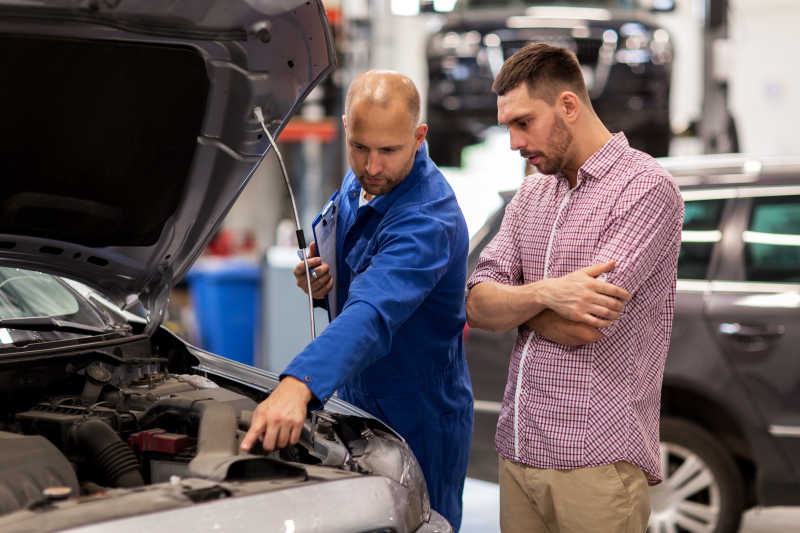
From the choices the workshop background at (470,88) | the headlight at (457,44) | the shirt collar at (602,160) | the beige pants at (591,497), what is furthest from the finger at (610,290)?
the headlight at (457,44)

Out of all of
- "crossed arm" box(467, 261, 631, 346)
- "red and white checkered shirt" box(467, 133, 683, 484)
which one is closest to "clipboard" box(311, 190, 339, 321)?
"crossed arm" box(467, 261, 631, 346)

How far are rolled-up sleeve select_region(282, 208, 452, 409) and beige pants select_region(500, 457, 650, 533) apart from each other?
494 millimetres

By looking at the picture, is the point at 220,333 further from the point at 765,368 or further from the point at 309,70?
the point at 309,70

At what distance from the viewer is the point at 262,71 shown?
2385 millimetres

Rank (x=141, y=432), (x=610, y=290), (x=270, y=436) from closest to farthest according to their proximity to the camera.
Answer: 1. (x=270, y=436)
2. (x=610, y=290)
3. (x=141, y=432)

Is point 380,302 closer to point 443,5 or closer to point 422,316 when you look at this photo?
point 422,316

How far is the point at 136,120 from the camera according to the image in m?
2.48

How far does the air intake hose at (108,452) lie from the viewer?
2154mm

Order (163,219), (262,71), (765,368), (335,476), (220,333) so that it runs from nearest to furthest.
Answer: (335,476)
(262,71)
(163,219)
(765,368)
(220,333)

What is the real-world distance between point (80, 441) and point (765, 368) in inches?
110

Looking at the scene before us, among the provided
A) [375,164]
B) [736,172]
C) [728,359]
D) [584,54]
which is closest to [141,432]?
[375,164]

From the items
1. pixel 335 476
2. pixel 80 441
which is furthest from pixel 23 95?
pixel 335 476

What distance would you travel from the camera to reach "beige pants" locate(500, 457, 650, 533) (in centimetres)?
223

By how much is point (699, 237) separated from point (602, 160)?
204 centimetres
